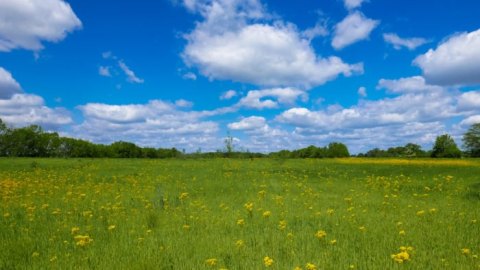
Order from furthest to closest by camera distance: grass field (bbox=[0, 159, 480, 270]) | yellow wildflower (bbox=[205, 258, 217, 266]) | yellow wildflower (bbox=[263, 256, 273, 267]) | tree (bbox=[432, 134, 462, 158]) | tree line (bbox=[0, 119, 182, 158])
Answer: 1. tree line (bbox=[0, 119, 182, 158])
2. tree (bbox=[432, 134, 462, 158])
3. grass field (bbox=[0, 159, 480, 270])
4. yellow wildflower (bbox=[205, 258, 217, 266])
5. yellow wildflower (bbox=[263, 256, 273, 267])

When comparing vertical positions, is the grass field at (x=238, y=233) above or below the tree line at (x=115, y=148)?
below

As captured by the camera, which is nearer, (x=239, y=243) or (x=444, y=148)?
(x=239, y=243)

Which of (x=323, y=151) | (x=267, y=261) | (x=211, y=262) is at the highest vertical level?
(x=323, y=151)

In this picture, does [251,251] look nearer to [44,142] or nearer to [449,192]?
[449,192]

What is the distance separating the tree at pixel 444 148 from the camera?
276 ft

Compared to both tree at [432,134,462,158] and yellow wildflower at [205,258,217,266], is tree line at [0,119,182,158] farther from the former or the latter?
yellow wildflower at [205,258,217,266]

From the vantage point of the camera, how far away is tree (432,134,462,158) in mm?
84062

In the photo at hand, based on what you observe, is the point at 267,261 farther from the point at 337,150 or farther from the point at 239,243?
the point at 337,150

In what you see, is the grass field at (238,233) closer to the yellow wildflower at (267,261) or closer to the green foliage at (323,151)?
the yellow wildflower at (267,261)

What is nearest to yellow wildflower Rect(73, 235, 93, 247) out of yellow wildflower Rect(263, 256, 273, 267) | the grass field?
the grass field

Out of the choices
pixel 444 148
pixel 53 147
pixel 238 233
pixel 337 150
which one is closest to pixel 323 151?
pixel 337 150

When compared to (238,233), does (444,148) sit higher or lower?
higher

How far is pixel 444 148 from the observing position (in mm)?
87750

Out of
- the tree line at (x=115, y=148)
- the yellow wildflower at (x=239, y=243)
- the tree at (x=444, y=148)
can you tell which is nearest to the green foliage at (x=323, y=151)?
the tree line at (x=115, y=148)
